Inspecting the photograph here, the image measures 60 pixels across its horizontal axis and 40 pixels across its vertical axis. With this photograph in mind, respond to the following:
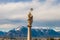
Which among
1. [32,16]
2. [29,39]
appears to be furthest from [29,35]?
[32,16]

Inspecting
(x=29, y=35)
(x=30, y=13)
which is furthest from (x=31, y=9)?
(x=29, y=35)

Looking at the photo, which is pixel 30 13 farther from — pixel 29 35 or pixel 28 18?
pixel 29 35

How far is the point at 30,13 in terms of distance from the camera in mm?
35531

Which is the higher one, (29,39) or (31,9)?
(31,9)

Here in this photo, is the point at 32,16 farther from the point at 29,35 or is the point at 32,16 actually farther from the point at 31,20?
the point at 29,35

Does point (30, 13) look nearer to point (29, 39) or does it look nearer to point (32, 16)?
point (32, 16)

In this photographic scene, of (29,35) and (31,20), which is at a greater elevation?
(31,20)

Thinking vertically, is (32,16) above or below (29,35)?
above

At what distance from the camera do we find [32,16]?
35.3m

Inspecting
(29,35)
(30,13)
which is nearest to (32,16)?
(30,13)

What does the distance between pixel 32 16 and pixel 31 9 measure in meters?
1.03

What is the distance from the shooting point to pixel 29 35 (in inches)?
1389

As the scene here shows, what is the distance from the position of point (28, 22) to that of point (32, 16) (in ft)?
3.44

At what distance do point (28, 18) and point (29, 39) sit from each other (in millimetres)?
2983
